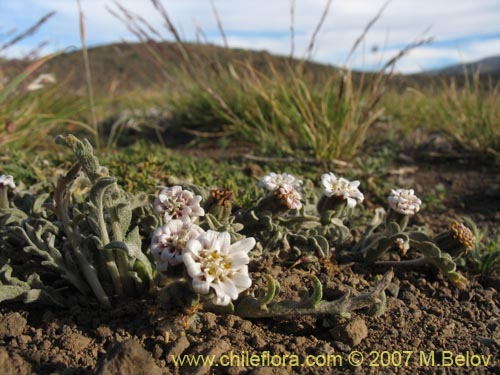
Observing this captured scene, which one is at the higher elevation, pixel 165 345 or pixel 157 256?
pixel 157 256

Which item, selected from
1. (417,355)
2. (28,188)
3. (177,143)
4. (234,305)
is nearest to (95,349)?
(234,305)

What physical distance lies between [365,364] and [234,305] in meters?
0.52

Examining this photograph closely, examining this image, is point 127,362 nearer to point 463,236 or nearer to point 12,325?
point 12,325

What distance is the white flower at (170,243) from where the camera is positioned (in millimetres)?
1471

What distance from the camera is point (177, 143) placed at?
4965 millimetres

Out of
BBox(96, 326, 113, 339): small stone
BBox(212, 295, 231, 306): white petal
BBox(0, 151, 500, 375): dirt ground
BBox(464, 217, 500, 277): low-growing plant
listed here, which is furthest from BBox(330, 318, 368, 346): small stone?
BBox(464, 217, 500, 277): low-growing plant

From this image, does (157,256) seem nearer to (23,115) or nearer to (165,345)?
(165,345)

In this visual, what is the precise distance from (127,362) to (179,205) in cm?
60

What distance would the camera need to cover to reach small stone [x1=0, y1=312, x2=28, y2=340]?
157cm

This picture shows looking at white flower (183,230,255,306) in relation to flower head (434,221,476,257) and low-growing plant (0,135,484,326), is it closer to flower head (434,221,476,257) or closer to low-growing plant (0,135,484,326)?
low-growing plant (0,135,484,326)

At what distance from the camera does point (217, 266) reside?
1426mm

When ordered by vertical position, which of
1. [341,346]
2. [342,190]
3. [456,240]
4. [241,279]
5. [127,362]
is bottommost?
[341,346]

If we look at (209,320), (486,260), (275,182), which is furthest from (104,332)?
(486,260)

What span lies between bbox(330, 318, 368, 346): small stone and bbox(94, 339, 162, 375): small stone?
668 mm
